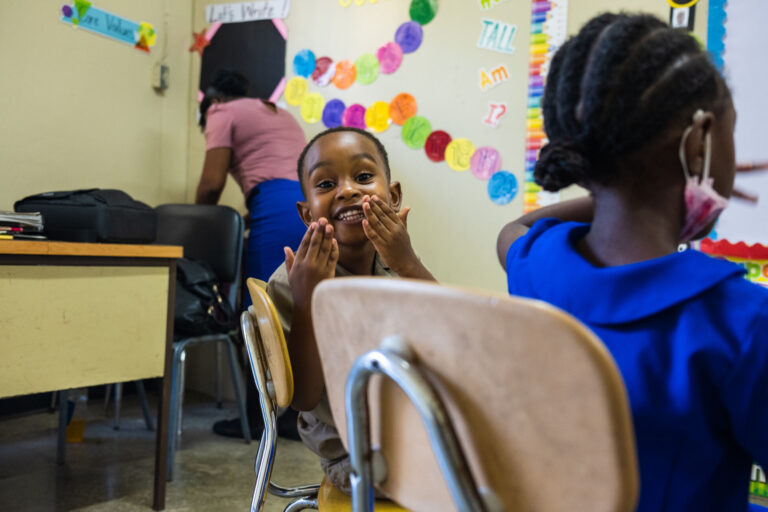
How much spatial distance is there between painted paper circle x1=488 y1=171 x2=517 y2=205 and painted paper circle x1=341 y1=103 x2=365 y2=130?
2.10 ft

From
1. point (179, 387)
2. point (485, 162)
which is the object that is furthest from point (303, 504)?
point (485, 162)

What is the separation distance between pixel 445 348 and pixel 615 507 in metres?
0.15

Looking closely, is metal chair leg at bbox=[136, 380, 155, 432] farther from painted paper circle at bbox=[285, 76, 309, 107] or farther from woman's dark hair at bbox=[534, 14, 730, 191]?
woman's dark hair at bbox=[534, 14, 730, 191]

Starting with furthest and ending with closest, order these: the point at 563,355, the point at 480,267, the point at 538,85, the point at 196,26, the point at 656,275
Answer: the point at 196,26 < the point at 480,267 < the point at 538,85 < the point at 656,275 < the point at 563,355

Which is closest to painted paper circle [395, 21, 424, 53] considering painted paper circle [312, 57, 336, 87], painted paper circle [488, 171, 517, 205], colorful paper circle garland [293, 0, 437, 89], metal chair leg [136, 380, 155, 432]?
colorful paper circle garland [293, 0, 437, 89]

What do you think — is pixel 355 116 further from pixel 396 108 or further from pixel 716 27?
pixel 716 27

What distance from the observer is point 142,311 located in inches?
68.6

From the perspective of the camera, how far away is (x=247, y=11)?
2.91m

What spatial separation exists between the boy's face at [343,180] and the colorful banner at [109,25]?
201cm

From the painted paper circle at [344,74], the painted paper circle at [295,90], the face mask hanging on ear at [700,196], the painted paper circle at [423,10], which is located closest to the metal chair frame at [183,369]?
the painted paper circle at [295,90]

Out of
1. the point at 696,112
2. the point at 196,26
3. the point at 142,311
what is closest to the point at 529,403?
the point at 696,112

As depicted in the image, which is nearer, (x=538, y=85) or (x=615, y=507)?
(x=615, y=507)

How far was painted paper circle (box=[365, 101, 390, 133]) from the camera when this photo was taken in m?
2.44

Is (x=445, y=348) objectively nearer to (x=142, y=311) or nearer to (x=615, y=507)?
(x=615, y=507)
